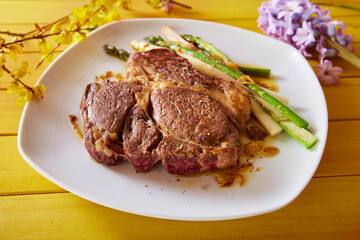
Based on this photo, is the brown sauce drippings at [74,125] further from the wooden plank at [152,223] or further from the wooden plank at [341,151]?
the wooden plank at [341,151]

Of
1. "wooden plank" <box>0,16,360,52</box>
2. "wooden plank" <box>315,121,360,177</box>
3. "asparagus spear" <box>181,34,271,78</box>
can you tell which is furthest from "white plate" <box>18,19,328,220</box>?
"wooden plank" <box>0,16,360,52</box>

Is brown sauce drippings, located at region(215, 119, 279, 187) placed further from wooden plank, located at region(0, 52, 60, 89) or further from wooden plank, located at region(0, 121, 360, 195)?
wooden plank, located at region(0, 52, 60, 89)

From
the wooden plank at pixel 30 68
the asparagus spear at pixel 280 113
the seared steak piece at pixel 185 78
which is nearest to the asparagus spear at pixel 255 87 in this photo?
the asparagus spear at pixel 280 113

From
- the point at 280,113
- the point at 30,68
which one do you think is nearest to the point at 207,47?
the point at 280,113

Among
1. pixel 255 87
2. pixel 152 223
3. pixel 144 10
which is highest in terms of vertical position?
pixel 144 10

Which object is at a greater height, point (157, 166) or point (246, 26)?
point (246, 26)

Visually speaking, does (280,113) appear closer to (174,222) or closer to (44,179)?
(174,222)
